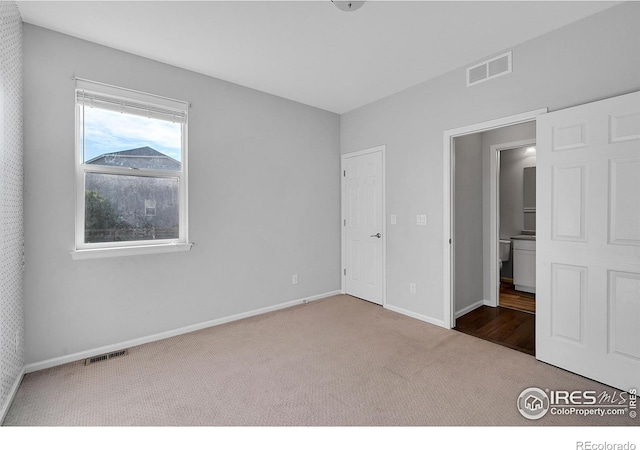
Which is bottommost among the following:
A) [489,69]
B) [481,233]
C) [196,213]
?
[481,233]

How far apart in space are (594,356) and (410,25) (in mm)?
2807

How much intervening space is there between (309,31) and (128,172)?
2.03 metres

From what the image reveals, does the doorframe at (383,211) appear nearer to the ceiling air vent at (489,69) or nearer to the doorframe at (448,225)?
the doorframe at (448,225)

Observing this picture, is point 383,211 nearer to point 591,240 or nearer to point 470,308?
point 470,308

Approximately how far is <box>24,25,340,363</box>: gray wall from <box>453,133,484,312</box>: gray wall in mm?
1629

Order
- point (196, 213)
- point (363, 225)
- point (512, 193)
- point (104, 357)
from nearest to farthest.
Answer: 1. point (104, 357)
2. point (196, 213)
3. point (363, 225)
4. point (512, 193)

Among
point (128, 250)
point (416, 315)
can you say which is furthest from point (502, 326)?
point (128, 250)

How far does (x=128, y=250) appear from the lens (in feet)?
8.77

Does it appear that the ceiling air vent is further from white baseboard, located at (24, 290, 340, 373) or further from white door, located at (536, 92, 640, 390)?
Answer: white baseboard, located at (24, 290, 340, 373)

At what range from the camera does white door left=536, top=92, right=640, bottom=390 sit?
197 cm

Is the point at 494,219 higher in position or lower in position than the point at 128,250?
higher

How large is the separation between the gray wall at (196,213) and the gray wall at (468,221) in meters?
1.63

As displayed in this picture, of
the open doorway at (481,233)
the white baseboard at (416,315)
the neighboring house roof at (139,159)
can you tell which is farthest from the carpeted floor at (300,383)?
the neighboring house roof at (139,159)

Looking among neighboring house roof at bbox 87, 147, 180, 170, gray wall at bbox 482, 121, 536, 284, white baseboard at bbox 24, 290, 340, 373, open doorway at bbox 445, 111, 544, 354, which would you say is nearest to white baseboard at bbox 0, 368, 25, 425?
white baseboard at bbox 24, 290, 340, 373
